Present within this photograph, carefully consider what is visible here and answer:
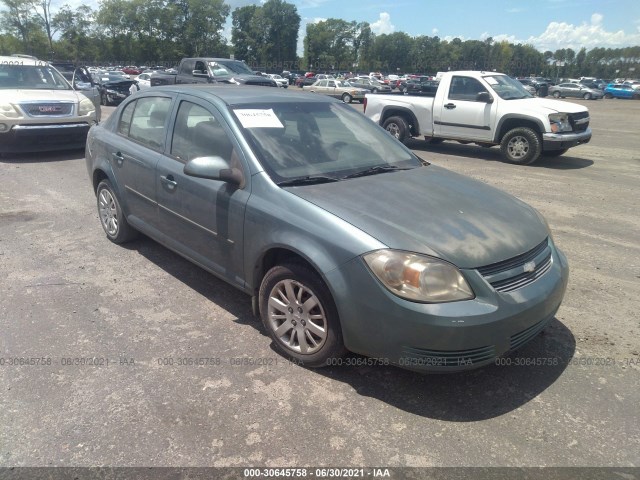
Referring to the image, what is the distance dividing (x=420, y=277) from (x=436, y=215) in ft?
1.87

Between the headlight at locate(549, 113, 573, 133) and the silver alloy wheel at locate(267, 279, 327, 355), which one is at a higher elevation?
the headlight at locate(549, 113, 573, 133)

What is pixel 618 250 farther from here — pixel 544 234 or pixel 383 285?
pixel 383 285

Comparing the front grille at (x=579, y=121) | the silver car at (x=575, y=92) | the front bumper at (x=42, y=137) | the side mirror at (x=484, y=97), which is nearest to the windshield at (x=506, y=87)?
the side mirror at (x=484, y=97)

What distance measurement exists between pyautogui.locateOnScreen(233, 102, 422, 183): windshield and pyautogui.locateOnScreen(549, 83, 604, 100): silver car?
4946 centimetres

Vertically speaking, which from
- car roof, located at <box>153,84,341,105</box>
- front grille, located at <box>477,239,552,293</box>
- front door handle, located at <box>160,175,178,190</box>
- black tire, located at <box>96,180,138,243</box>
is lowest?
black tire, located at <box>96,180,138,243</box>

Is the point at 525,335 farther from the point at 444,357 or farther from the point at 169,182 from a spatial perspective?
the point at 169,182

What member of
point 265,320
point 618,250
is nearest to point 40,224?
point 265,320

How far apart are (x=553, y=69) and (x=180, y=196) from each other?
126 m

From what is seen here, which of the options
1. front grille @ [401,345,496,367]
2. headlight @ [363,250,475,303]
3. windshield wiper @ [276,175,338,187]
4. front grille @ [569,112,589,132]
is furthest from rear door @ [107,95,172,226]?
front grille @ [569,112,589,132]

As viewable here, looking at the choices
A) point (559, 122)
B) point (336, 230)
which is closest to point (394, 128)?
point (559, 122)

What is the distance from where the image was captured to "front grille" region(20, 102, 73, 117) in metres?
9.00

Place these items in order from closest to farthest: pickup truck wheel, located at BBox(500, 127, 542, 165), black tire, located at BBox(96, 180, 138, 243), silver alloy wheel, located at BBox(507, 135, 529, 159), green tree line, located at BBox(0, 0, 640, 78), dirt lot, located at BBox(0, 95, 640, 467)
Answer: dirt lot, located at BBox(0, 95, 640, 467)
black tire, located at BBox(96, 180, 138, 243)
pickup truck wheel, located at BBox(500, 127, 542, 165)
silver alloy wheel, located at BBox(507, 135, 529, 159)
green tree line, located at BBox(0, 0, 640, 78)

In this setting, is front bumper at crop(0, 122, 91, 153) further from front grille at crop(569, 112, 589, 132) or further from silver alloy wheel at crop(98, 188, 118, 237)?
front grille at crop(569, 112, 589, 132)

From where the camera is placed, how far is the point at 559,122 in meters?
9.95
